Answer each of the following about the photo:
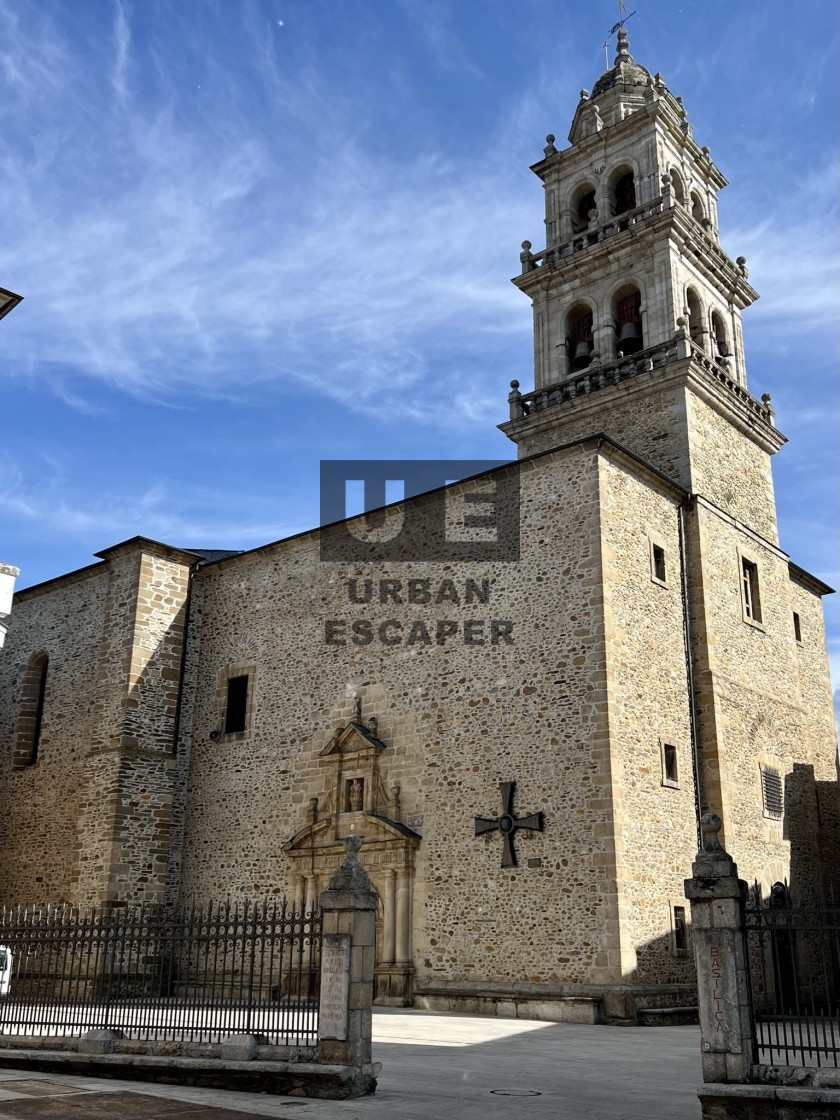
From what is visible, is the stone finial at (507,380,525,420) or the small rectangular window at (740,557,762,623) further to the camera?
the stone finial at (507,380,525,420)

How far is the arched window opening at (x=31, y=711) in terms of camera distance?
20.8 meters

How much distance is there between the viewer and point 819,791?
61.4ft

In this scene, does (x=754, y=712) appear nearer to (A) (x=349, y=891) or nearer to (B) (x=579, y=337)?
(B) (x=579, y=337)

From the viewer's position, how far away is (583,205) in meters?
23.5

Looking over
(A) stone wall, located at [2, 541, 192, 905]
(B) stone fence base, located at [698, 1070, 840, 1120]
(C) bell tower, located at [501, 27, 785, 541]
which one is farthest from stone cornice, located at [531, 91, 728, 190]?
(B) stone fence base, located at [698, 1070, 840, 1120]

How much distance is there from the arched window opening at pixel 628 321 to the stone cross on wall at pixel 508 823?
385 inches

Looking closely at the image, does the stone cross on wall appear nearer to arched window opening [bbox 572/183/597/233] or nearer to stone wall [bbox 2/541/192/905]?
stone wall [bbox 2/541/192/905]

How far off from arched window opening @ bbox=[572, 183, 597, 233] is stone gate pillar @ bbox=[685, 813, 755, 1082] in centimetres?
1852

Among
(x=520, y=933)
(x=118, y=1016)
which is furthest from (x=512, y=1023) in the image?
(x=118, y=1016)

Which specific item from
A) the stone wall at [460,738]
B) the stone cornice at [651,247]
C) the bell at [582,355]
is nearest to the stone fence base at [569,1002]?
the stone wall at [460,738]

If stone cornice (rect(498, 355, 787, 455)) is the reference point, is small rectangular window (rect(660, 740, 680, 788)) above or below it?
below

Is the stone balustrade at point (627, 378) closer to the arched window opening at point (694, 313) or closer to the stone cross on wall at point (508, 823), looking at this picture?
the arched window opening at point (694, 313)

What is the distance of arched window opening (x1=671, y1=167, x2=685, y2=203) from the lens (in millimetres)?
22181

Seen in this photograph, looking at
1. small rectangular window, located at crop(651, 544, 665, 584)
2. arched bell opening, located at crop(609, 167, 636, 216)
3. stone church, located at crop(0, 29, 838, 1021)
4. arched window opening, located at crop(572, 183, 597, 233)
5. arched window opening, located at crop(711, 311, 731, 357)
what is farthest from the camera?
arched window opening, located at crop(572, 183, 597, 233)
